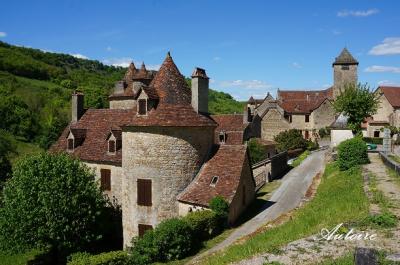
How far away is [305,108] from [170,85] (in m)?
47.1

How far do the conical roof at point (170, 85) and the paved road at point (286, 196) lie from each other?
821cm

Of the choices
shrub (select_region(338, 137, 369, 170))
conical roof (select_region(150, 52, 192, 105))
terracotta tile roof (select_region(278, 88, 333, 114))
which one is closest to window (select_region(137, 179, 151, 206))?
conical roof (select_region(150, 52, 192, 105))

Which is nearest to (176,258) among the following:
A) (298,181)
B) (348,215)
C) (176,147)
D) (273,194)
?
(176,147)

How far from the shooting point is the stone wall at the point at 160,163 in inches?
867

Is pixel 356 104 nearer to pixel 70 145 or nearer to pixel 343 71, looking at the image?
pixel 70 145

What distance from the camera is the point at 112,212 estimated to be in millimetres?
26719

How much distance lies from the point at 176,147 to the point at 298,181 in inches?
634

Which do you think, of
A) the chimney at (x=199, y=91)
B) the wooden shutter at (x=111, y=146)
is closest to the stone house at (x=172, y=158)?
the chimney at (x=199, y=91)

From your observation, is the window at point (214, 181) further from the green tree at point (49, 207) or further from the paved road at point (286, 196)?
the green tree at point (49, 207)

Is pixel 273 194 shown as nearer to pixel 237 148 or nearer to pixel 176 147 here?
pixel 237 148

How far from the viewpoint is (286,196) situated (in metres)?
28.9

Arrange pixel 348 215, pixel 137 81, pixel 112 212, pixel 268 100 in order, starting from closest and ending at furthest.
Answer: pixel 348 215 < pixel 112 212 < pixel 137 81 < pixel 268 100

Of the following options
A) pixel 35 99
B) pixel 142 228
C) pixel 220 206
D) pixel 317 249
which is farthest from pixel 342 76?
pixel 317 249

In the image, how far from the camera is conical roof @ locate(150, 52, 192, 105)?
2275 centimetres
